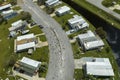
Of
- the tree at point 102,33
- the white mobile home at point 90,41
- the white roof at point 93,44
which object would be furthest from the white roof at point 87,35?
the white roof at point 93,44

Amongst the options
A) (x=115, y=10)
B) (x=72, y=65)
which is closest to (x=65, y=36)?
(x=72, y=65)

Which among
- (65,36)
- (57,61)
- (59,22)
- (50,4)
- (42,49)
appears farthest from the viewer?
(50,4)

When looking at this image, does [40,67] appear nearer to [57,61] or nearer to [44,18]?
[57,61]

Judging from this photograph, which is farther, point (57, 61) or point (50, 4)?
point (50, 4)

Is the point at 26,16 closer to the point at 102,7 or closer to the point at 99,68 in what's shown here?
the point at 102,7

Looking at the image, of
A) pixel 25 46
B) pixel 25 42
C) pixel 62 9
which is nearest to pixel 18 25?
pixel 25 42

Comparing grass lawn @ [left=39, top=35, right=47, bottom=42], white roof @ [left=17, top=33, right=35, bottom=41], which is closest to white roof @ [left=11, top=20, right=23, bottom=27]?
white roof @ [left=17, top=33, right=35, bottom=41]
